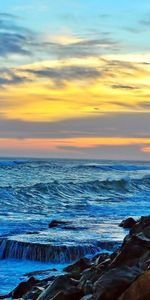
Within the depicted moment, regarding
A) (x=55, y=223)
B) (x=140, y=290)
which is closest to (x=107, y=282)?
(x=140, y=290)

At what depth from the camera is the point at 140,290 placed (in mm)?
5383

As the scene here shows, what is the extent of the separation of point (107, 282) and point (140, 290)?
3.50ft

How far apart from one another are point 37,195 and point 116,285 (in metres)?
25.7

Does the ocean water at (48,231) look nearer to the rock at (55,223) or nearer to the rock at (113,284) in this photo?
the rock at (55,223)

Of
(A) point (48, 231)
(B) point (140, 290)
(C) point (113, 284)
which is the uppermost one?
(B) point (140, 290)

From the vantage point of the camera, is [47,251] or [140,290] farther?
[47,251]

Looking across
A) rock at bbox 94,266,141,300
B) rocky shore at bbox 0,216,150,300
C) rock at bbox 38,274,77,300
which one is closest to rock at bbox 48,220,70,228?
rocky shore at bbox 0,216,150,300

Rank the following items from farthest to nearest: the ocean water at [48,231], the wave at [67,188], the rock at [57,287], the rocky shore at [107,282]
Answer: the wave at [67,188]
the ocean water at [48,231]
the rock at [57,287]
the rocky shore at [107,282]

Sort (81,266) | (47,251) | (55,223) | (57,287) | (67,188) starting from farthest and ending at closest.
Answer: (67,188), (55,223), (47,251), (81,266), (57,287)

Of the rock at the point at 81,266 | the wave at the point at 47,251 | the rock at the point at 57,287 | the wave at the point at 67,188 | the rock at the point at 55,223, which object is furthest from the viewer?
the wave at the point at 67,188

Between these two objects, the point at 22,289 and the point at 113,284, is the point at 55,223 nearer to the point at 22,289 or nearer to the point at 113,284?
the point at 22,289

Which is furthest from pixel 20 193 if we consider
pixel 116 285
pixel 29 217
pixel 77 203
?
pixel 116 285

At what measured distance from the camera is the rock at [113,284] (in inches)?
241

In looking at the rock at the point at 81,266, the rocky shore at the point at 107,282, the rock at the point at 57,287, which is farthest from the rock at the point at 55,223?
the rock at the point at 57,287
